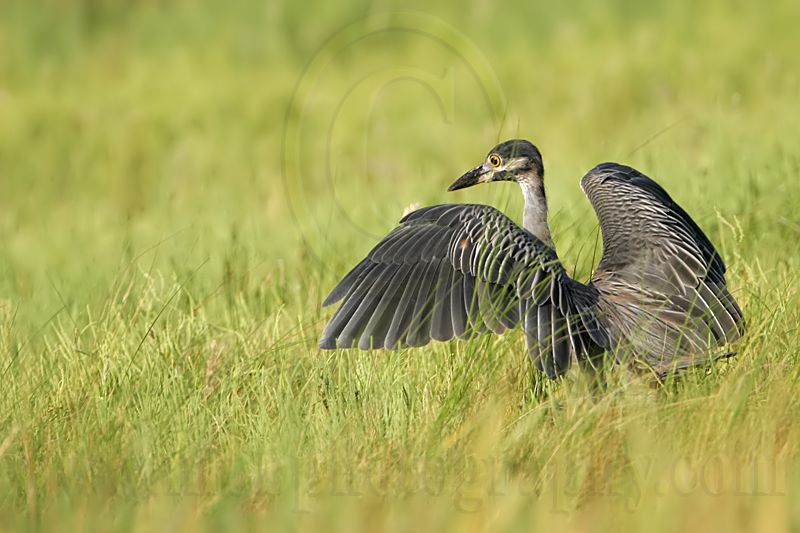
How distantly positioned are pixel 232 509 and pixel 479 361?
1182 millimetres

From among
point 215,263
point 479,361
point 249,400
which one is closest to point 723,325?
point 479,361

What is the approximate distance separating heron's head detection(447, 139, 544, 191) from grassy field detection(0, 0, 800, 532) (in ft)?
1.23

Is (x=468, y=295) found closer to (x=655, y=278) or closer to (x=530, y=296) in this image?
(x=530, y=296)

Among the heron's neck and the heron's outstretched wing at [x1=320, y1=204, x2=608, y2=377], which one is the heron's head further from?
the heron's outstretched wing at [x1=320, y1=204, x2=608, y2=377]

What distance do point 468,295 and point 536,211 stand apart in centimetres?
82

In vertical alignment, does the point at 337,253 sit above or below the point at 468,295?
above

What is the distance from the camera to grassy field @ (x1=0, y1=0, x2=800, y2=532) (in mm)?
2992

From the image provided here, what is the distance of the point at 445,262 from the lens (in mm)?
3902

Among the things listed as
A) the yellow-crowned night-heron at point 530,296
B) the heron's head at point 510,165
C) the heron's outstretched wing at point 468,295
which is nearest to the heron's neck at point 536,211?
the heron's head at point 510,165

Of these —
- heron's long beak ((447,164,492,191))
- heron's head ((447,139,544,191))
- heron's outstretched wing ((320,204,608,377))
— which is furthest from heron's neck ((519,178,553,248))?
heron's outstretched wing ((320,204,608,377))

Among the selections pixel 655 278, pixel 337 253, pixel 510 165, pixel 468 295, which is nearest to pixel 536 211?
pixel 510 165

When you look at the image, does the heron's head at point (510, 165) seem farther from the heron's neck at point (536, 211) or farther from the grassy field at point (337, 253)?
the grassy field at point (337, 253)

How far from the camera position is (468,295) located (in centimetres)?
378

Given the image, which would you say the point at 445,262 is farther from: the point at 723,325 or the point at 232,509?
the point at 232,509
